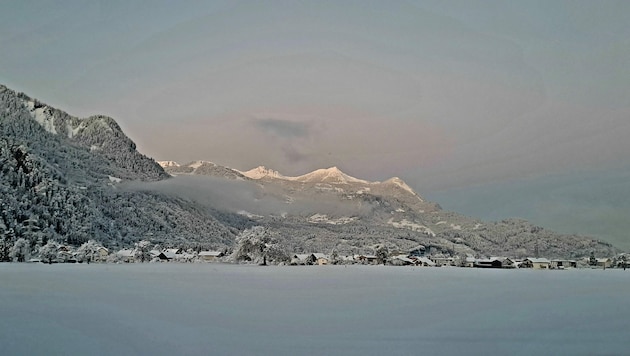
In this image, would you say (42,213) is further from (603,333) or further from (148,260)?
(603,333)

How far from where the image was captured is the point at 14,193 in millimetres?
122688

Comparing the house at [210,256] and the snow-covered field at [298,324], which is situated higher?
the house at [210,256]

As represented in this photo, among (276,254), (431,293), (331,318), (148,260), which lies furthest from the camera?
(148,260)

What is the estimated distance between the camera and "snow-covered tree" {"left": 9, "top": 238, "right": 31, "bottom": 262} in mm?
90875

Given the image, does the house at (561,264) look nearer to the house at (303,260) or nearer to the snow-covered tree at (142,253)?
the house at (303,260)

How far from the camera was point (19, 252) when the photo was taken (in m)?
91.6

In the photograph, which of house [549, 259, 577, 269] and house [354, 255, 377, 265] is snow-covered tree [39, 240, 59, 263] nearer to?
house [354, 255, 377, 265]

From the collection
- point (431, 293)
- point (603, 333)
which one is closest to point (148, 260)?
point (431, 293)

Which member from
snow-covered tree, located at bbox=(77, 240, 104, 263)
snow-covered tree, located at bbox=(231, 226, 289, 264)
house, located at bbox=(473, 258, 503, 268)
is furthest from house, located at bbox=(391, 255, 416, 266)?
snow-covered tree, located at bbox=(77, 240, 104, 263)

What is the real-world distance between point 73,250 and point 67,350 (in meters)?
109

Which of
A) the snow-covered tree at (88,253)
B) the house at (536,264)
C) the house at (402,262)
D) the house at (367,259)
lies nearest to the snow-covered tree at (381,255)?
the house at (367,259)

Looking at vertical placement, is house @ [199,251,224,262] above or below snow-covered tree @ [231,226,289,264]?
below

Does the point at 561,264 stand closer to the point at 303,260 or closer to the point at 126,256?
the point at 303,260

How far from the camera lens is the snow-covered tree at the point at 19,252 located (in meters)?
90.9
